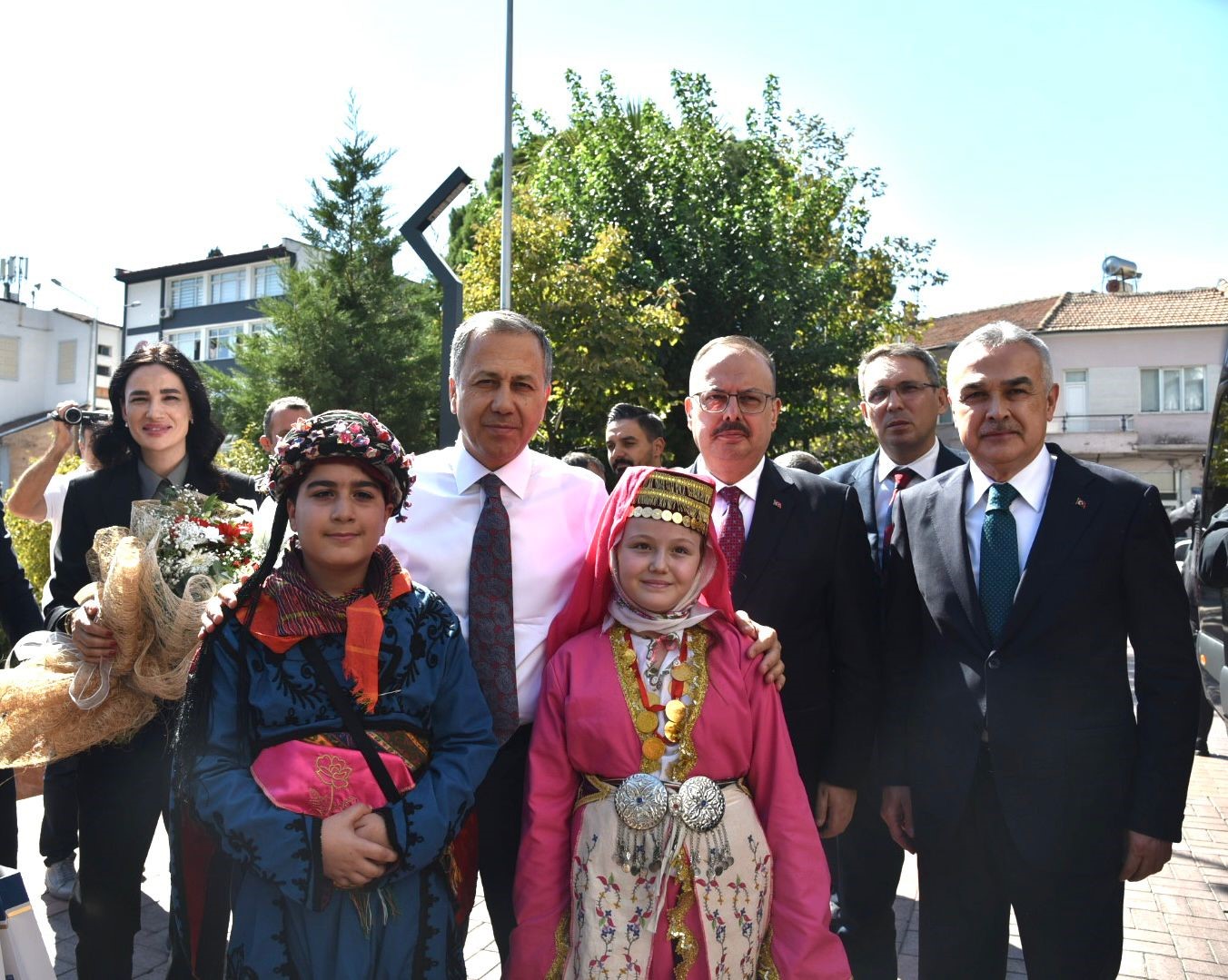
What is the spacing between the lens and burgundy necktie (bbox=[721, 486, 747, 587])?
304 centimetres

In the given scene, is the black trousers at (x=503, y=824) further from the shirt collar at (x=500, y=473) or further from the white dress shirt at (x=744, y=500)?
the white dress shirt at (x=744, y=500)

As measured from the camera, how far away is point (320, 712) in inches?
93.3

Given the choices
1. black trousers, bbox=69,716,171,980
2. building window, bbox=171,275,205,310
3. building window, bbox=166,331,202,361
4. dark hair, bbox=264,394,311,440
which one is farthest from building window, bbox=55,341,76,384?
black trousers, bbox=69,716,171,980

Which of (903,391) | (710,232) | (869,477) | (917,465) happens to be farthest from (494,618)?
(710,232)

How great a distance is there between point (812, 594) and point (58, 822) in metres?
4.01

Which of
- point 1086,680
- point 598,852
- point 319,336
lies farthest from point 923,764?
point 319,336

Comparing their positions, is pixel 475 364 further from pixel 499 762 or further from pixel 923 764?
pixel 923 764

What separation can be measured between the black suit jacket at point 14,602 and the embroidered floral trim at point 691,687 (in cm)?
240

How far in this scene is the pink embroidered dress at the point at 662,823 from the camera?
249 centimetres

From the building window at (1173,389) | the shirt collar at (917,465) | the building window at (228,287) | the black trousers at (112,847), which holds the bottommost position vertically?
the black trousers at (112,847)

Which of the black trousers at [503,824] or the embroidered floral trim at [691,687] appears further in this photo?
the black trousers at [503,824]

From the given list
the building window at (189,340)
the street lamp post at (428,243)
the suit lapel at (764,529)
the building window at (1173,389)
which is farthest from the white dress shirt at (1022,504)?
the building window at (189,340)

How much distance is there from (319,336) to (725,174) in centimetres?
1035

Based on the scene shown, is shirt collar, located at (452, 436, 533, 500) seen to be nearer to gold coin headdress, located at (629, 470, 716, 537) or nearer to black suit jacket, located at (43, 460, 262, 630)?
gold coin headdress, located at (629, 470, 716, 537)
